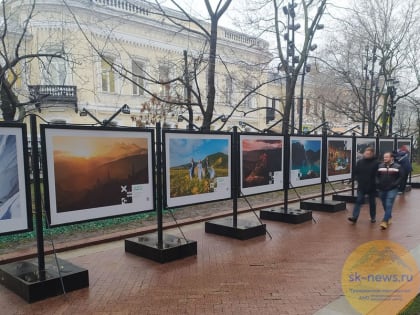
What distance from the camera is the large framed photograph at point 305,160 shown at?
8852 mm

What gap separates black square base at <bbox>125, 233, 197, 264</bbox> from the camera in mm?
5855

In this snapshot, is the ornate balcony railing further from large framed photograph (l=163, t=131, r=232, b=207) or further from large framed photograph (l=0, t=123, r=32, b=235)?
large framed photograph (l=0, t=123, r=32, b=235)

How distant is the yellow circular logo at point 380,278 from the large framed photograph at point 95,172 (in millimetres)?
3249

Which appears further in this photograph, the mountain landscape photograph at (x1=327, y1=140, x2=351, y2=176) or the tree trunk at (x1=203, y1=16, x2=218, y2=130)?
the tree trunk at (x1=203, y1=16, x2=218, y2=130)

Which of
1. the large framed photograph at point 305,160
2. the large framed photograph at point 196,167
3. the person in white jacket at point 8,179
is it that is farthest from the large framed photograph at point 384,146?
the person in white jacket at point 8,179

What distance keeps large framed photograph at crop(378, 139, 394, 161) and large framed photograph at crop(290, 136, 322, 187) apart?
414 cm

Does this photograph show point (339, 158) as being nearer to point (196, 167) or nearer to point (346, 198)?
point (346, 198)

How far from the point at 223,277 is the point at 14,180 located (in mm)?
3067

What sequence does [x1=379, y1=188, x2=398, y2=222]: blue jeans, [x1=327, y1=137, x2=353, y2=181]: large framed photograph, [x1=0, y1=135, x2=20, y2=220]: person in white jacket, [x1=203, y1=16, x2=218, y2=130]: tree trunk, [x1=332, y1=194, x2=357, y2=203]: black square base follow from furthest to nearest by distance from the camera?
[x1=332, y1=194, x2=357, y2=203]: black square base, [x1=203, y1=16, x2=218, y2=130]: tree trunk, [x1=327, y1=137, x2=353, y2=181]: large framed photograph, [x1=379, y1=188, x2=398, y2=222]: blue jeans, [x1=0, y1=135, x2=20, y2=220]: person in white jacket

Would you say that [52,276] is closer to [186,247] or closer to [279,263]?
[186,247]

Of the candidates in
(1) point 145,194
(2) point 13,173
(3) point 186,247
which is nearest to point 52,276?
(2) point 13,173

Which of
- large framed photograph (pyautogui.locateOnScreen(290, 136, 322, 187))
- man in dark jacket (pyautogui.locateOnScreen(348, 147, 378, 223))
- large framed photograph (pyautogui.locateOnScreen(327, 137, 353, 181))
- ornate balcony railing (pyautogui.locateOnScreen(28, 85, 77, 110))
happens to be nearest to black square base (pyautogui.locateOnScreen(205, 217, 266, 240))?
large framed photograph (pyautogui.locateOnScreen(290, 136, 322, 187))

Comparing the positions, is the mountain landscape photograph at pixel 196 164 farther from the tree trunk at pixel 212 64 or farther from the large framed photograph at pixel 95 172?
the tree trunk at pixel 212 64

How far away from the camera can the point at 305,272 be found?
5.41m
